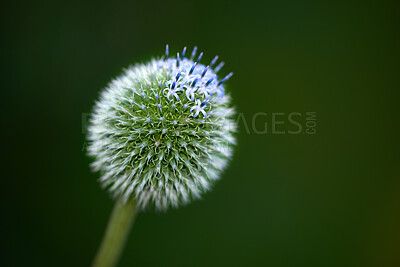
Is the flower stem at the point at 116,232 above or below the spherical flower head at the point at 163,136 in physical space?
below

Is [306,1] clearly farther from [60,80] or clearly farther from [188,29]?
[60,80]

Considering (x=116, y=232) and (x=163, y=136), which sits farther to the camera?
(x=116, y=232)

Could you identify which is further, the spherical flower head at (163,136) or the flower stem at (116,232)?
the flower stem at (116,232)

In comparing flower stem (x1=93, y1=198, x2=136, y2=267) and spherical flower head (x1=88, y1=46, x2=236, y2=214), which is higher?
spherical flower head (x1=88, y1=46, x2=236, y2=214)

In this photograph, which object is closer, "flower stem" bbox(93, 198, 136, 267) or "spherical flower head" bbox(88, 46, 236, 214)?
"spherical flower head" bbox(88, 46, 236, 214)
